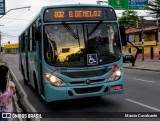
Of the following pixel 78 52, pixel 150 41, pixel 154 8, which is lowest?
pixel 150 41

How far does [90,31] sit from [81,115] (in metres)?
2.55

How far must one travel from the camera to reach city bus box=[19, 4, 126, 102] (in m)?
10.8

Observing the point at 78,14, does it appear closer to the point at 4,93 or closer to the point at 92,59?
the point at 92,59

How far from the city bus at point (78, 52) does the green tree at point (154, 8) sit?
44854 millimetres

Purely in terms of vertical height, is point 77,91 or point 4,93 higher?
point 4,93

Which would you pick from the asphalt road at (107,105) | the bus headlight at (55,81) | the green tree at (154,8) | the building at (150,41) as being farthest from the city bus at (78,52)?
the building at (150,41)

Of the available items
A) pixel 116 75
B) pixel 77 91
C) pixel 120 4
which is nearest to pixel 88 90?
pixel 77 91

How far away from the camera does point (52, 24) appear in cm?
1114

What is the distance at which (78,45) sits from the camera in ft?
36.2

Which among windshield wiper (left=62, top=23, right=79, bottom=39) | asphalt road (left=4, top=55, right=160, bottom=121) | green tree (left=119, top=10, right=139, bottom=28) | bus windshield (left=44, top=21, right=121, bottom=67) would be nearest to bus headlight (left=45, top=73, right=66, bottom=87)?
bus windshield (left=44, top=21, right=121, bottom=67)

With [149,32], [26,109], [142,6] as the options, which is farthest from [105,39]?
[149,32]

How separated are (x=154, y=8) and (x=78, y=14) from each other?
46262 millimetres

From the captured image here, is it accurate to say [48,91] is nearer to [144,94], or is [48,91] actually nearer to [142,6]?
[144,94]

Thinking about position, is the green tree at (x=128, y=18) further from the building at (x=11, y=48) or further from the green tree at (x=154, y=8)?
the building at (x=11, y=48)
